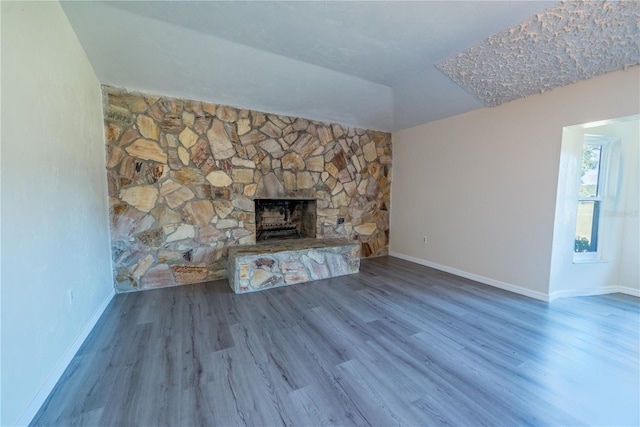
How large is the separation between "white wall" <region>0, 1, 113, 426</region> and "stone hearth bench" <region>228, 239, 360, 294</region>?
1.33 m

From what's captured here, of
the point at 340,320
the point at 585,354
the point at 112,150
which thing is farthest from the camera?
the point at 112,150

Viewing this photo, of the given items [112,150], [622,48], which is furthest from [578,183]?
[112,150]

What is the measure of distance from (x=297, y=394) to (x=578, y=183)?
3.67 meters

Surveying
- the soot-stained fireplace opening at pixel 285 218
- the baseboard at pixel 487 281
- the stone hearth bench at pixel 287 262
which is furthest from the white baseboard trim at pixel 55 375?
the baseboard at pixel 487 281

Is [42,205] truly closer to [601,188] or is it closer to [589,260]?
[589,260]

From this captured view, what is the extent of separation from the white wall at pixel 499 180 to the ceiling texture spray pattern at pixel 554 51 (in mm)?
→ 190

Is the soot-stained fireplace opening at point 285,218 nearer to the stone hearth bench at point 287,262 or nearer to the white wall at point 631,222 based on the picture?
the stone hearth bench at point 287,262

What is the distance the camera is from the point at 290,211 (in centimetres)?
456

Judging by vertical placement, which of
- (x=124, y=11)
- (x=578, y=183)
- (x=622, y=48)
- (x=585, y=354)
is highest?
(x=124, y=11)

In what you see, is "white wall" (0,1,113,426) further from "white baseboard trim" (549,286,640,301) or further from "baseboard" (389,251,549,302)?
"white baseboard trim" (549,286,640,301)

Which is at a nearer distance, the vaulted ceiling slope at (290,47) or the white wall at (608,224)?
the vaulted ceiling slope at (290,47)

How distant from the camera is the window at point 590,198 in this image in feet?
10.2

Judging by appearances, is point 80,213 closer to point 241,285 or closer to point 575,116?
point 241,285

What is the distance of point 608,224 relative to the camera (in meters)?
3.15
